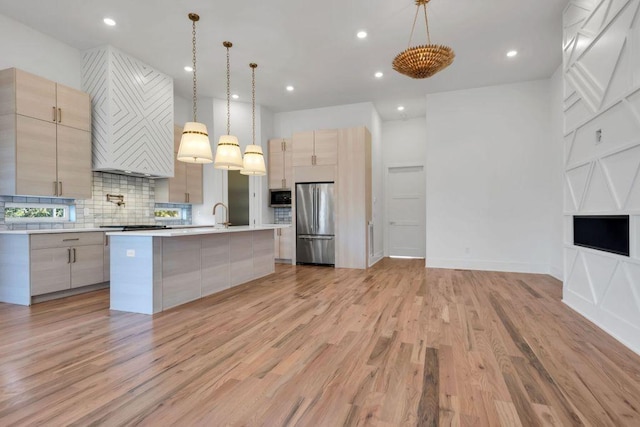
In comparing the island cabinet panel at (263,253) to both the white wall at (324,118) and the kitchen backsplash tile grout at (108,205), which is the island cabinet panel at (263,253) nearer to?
the kitchen backsplash tile grout at (108,205)

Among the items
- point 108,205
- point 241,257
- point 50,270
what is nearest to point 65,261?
point 50,270

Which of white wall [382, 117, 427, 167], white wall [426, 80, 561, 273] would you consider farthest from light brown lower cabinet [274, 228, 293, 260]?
white wall [382, 117, 427, 167]

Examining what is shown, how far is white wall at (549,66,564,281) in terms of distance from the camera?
4.91 meters

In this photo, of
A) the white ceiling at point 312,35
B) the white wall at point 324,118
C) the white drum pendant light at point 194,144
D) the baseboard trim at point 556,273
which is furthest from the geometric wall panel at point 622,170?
the white wall at point 324,118

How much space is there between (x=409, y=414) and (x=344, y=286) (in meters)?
2.92

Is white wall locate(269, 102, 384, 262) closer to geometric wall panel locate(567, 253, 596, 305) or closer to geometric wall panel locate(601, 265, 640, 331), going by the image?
geometric wall panel locate(567, 253, 596, 305)

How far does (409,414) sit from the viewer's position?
1623 millimetres

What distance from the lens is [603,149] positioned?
112 inches

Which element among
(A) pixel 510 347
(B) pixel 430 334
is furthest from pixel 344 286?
(A) pixel 510 347

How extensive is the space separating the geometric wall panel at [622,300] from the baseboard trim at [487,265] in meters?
2.87

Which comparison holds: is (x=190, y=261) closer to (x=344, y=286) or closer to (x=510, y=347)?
(x=344, y=286)

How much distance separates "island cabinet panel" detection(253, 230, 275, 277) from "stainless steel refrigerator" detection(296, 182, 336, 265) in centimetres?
111

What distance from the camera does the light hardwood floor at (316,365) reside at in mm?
1638

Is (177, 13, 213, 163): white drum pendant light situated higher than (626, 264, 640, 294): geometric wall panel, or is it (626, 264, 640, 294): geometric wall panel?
(177, 13, 213, 163): white drum pendant light
